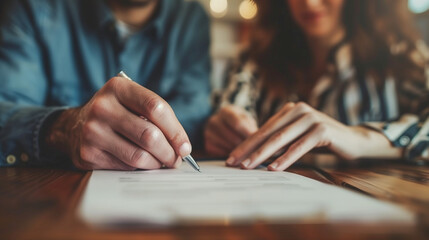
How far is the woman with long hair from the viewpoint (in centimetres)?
59

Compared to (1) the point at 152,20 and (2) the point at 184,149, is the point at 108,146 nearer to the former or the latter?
(2) the point at 184,149

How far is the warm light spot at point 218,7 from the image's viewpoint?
383cm

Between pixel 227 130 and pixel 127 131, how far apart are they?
11.7 inches

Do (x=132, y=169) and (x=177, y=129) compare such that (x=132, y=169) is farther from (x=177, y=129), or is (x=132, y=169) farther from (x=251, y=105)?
(x=251, y=105)

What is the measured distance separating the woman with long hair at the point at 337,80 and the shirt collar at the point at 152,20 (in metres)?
0.34

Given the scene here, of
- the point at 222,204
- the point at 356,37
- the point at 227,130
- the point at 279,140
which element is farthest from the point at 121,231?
the point at 356,37

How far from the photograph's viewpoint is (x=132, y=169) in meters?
0.40

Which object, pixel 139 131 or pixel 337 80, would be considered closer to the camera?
pixel 139 131

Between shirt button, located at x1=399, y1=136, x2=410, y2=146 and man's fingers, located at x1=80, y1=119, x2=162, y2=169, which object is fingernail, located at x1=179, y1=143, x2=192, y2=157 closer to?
man's fingers, located at x1=80, y1=119, x2=162, y2=169

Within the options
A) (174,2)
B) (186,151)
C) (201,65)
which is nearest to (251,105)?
(201,65)

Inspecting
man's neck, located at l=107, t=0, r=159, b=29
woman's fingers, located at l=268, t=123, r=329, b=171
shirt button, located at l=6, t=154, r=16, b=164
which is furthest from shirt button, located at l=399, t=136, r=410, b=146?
man's neck, located at l=107, t=0, r=159, b=29

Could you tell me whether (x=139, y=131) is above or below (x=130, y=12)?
below

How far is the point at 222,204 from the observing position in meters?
0.22

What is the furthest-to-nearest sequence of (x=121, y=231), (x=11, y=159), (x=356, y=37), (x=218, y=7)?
1. (x=218, y=7)
2. (x=356, y=37)
3. (x=11, y=159)
4. (x=121, y=231)
